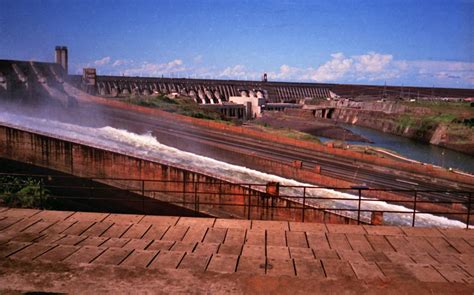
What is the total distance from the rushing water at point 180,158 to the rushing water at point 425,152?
978 inches

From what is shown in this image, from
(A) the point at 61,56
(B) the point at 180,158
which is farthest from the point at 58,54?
(B) the point at 180,158

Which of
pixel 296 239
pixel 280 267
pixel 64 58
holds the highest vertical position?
pixel 64 58

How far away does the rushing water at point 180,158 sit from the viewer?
23.0 metres

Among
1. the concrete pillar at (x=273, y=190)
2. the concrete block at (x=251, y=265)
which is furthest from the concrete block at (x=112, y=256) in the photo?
the concrete pillar at (x=273, y=190)

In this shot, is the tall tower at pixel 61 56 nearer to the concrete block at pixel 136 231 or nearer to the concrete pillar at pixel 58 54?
the concrete pillar at pixel 58 54

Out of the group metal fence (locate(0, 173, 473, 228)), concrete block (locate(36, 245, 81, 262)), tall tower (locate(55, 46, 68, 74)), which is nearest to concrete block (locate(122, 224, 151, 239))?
concrete block (locate(36, 245, 81, 262))

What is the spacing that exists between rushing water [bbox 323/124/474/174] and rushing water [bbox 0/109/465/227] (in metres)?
24.8

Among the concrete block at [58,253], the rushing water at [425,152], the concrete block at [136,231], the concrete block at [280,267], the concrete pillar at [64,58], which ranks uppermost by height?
the concrete pillar at [64,58]

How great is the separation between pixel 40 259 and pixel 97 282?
1.40m

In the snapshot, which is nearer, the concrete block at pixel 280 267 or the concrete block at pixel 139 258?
the concrete block at pixel 280 267

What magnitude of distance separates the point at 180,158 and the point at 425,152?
40.5 m

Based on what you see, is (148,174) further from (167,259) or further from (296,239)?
(167,259)

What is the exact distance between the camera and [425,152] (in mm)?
59844

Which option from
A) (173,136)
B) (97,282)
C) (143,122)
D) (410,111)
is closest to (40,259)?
(97,282)
